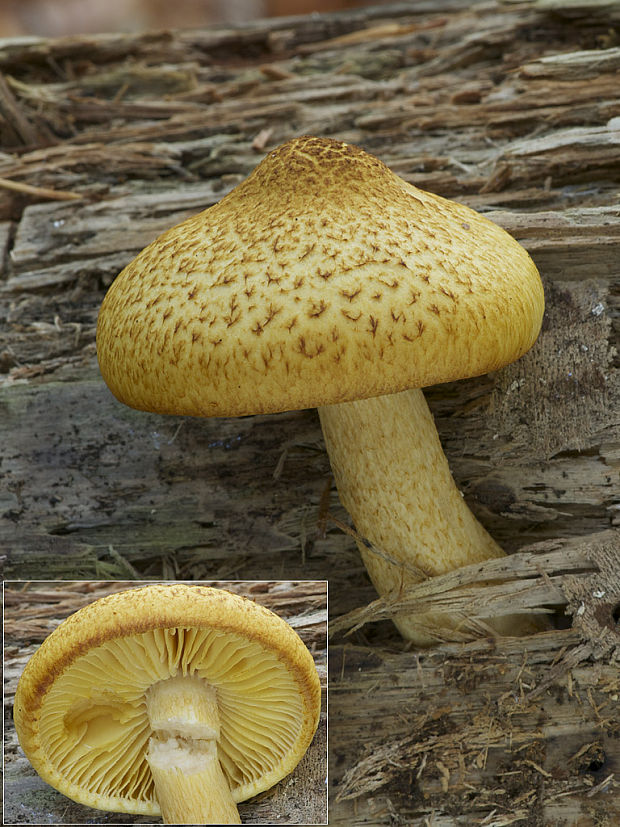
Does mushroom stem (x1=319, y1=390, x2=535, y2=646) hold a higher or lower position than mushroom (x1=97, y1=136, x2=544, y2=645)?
lower

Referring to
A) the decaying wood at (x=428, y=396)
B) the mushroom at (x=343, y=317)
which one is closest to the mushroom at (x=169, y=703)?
the decaying wood at (x=428, y=396)

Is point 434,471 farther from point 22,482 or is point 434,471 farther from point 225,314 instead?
point 22,482

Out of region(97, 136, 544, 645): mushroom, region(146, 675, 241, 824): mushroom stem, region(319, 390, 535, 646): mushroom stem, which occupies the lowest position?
region(146, 675, 241, 824): mushroom stem

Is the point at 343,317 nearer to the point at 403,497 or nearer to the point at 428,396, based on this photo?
the point at 403,497

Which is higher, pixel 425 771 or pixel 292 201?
pixel 292 201

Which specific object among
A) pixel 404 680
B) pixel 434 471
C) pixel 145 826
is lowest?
pixel 145 826

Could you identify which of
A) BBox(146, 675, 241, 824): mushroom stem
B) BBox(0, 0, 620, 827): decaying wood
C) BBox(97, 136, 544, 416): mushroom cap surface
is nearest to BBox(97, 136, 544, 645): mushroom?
BBox(97, 136, 544, 416): mushroom cap surface

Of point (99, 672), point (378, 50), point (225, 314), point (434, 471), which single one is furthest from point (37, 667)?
point (378, 50)

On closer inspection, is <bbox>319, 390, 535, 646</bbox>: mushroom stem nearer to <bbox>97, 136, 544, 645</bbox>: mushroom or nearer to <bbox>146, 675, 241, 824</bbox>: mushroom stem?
<bbox>97, 136, 544, 645</bbox>: mushroom
